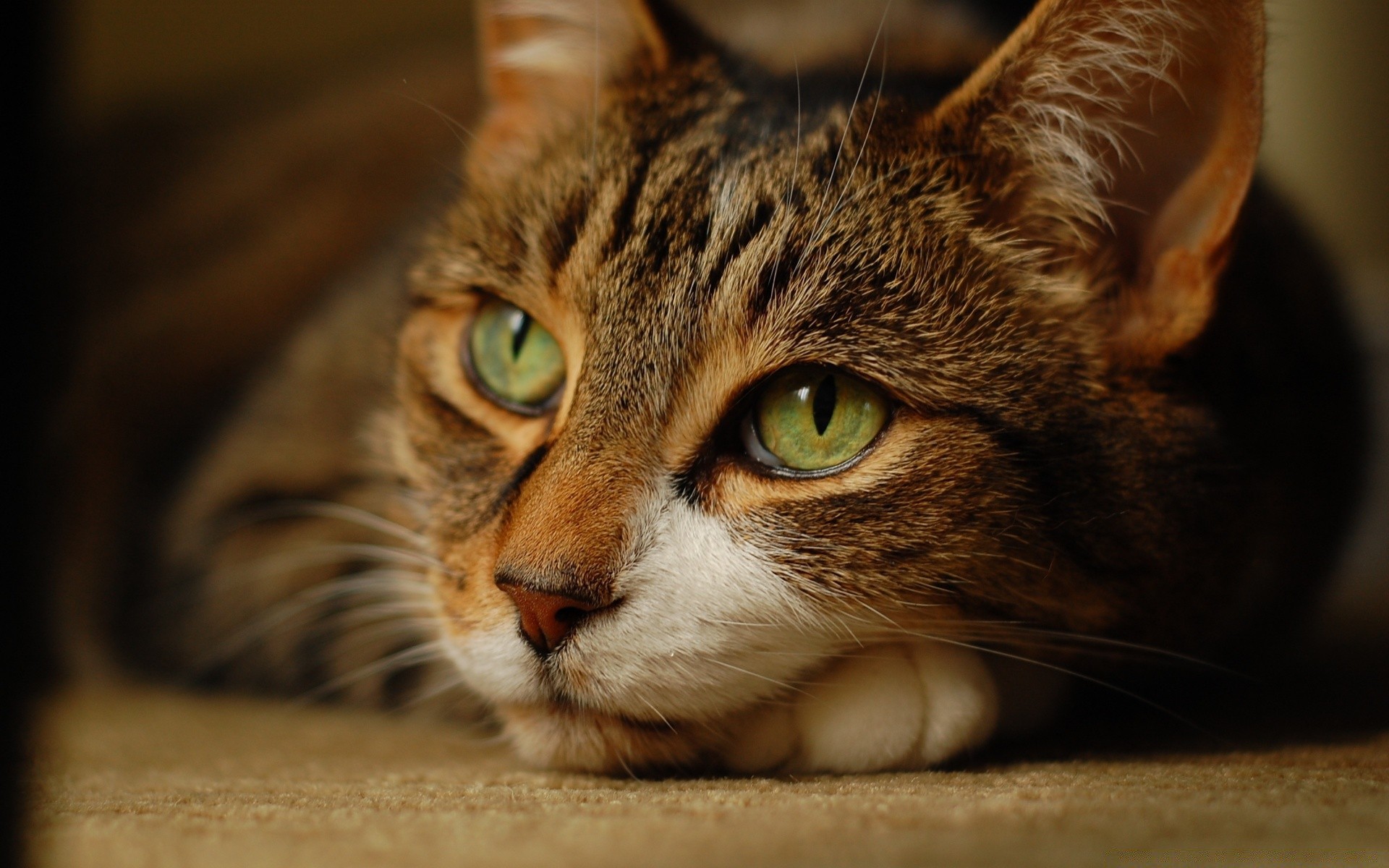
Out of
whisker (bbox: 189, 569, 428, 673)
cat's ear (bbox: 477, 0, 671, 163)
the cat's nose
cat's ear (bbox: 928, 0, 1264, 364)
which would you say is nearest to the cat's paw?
the cat's nose

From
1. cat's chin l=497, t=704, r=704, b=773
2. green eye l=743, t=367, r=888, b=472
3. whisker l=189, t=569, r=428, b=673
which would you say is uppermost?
green eye l=743, t=367, r=888, b=472

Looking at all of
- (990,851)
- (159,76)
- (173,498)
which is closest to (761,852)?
(990,851)

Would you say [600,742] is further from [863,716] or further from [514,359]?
[514,359]

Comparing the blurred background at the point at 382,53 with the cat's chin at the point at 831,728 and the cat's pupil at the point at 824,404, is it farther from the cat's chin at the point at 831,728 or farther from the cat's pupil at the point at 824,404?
the cat's chin at the point at 831,728

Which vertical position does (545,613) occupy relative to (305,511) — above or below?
above

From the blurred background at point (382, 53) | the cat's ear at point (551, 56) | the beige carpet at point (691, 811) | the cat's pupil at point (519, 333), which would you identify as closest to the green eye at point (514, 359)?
the cat's pupil at point (519, 333)

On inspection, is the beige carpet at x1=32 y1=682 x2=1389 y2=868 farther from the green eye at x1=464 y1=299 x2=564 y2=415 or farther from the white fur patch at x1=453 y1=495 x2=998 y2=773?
the green eye at x1=464 y1=299 x2=564 y2=415

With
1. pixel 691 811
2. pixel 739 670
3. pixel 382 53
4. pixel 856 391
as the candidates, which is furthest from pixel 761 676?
pixel 382 53
